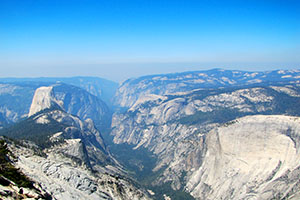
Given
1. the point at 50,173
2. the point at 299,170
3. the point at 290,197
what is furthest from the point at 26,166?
the point at 299,170

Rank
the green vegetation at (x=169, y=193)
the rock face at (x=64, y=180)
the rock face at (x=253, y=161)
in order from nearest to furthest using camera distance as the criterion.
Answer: the rock face at (x=64, y=180), the rock face at (x=253, y=161), the green vegetation at (x=169, y=193)

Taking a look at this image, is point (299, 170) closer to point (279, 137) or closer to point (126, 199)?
point (279, 137)

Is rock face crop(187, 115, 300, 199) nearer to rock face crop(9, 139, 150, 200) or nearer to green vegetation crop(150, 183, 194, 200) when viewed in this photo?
green vegetation crop(150, 183, 194, 200)

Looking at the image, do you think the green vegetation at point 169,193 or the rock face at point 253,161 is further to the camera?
the green vegetation at point 169,193

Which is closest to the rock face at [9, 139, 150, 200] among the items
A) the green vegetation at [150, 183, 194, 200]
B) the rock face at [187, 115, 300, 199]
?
the rock face at [187, 115, 300, 199]

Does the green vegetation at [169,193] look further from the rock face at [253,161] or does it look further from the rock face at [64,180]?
the rock face at [64,180]

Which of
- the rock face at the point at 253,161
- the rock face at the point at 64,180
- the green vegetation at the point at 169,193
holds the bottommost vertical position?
the green vegetation at the point at 169,193

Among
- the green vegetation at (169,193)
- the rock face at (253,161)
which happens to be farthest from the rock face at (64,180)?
the green vegetation at (169,193)

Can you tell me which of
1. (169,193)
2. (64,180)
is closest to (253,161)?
(169,193)

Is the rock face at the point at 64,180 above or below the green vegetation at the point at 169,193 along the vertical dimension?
above
